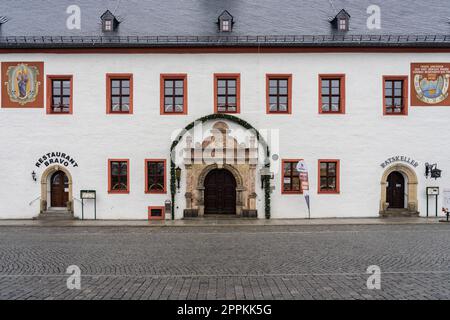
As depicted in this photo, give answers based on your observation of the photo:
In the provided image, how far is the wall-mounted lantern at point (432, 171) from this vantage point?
61.1 ft

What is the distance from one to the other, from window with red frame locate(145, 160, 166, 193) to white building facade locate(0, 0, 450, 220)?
0.05 metres

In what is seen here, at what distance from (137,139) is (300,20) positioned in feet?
37.6

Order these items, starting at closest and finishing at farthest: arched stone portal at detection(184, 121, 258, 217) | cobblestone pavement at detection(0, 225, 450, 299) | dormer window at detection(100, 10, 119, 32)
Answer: cobblestone pavement at detection(0, 225, 450, 299)
arched stone portal at detection(184, 121, 258, 217)
dormer window at detection(100, 10, 119, 32)

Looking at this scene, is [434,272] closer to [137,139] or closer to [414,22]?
A: [137,139]

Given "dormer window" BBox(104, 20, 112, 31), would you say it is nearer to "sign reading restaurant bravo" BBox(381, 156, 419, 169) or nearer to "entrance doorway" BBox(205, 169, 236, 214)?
"entrance doorway" BBox(205, 169, 236, 214)

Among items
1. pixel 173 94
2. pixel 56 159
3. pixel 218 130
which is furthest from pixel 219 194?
pixel 56 159

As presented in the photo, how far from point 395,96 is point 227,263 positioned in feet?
49.4

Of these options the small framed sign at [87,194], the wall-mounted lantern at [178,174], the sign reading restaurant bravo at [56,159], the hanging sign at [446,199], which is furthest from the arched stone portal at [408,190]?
the sign reading restaurant bravo at [56,159]

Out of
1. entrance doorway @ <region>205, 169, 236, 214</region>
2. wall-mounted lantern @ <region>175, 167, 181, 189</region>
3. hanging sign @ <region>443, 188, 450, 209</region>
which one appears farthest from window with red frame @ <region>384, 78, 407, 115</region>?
wall-mounted lantern @ <region>175, 167, 181, 189</region>

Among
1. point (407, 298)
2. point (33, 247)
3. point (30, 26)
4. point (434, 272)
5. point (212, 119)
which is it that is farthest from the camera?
point (30, 26)

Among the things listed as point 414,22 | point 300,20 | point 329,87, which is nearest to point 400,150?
point 329,87

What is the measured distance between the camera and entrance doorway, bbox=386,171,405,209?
754 inches

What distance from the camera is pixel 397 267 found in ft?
26.9

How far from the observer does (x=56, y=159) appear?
1853 cm
